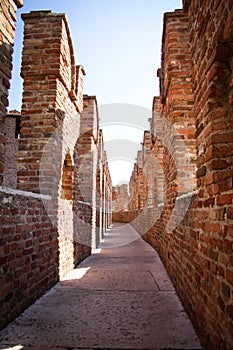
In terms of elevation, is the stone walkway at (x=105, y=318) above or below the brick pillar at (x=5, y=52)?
below

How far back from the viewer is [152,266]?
5.31 m

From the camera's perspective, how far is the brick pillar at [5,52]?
7.74 ft

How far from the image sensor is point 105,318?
268 centimetres

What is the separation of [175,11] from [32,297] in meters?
5.09

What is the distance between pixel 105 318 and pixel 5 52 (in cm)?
283

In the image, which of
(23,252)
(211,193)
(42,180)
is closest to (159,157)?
(42,180)

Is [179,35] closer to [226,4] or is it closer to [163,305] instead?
[226,4]

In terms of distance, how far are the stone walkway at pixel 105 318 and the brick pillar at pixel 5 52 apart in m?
1.47

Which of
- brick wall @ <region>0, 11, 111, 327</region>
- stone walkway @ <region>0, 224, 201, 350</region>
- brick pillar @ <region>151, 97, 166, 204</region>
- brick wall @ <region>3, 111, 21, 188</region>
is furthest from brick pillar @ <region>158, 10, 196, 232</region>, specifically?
brick wall @ <region>3, 111, 21, 188</region>

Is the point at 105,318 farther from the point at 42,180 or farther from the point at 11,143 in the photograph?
the point at 11,143

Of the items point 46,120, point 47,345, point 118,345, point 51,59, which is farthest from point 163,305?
point 51,59

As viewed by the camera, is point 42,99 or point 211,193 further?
point 42,99

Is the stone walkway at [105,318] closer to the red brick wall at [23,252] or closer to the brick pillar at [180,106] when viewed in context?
the red brick wall at [23,252]

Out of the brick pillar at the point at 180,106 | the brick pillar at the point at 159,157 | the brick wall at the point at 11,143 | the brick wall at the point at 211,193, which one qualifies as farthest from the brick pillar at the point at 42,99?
the brick pillar at the point at 159,157
